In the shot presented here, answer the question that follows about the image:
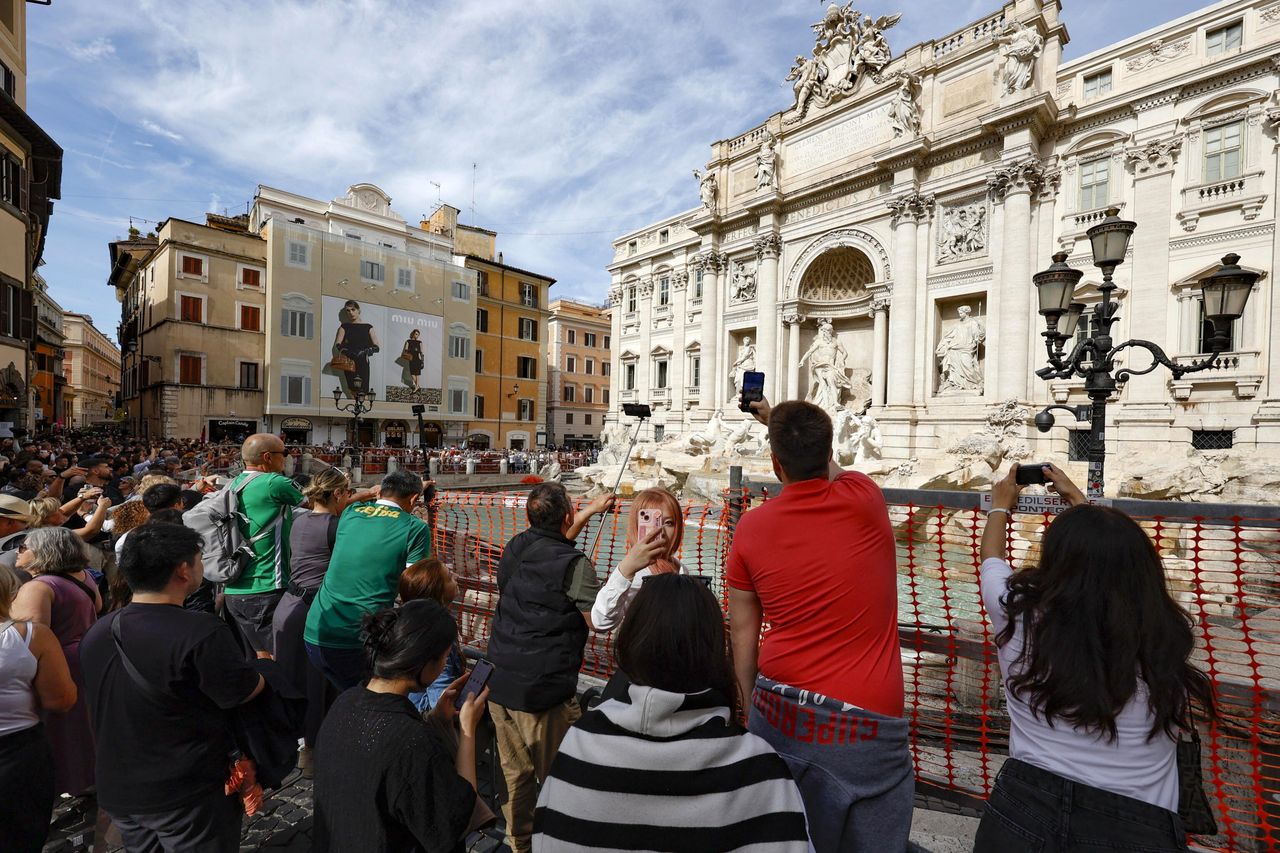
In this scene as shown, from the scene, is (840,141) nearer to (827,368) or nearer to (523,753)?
(827,368)

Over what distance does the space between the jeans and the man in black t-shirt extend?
7.98 feet

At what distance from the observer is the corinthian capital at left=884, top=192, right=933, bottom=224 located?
60.7 feet

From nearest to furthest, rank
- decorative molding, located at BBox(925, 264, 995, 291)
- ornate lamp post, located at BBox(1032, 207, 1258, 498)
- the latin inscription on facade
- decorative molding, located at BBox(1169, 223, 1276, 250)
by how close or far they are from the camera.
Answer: ornate lamp post, located at BBox(1032, 207, 1258, 498) → decorative molding, located at BBox(1169, 223, 1276, 250) → decorative molding, located at BBox(925, 264, 995, 291) → the latin inscription on facade

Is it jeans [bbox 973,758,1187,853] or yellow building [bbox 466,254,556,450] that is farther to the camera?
yellow building [bbox 466,254,556,450]

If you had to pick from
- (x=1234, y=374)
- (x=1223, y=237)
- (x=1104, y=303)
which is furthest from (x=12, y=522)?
(x=1223, y=237)

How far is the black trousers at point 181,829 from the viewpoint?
83.5 inches

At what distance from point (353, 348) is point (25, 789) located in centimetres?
3219

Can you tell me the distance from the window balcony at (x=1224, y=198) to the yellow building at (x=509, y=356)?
32403mm

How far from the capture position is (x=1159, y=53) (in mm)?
14922

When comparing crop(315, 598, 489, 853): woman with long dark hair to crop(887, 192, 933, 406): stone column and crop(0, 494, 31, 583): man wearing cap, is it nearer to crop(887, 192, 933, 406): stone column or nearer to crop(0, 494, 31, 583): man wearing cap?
crop(0, 494, 31, 583): man wearing cap

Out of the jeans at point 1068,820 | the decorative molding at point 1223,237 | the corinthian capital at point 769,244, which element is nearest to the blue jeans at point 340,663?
the jeans at point 1068,820

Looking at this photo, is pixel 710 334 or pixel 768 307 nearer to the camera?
pixel 768 307

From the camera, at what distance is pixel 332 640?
3.24 metres

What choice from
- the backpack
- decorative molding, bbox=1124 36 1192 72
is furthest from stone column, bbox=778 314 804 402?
the backpack
